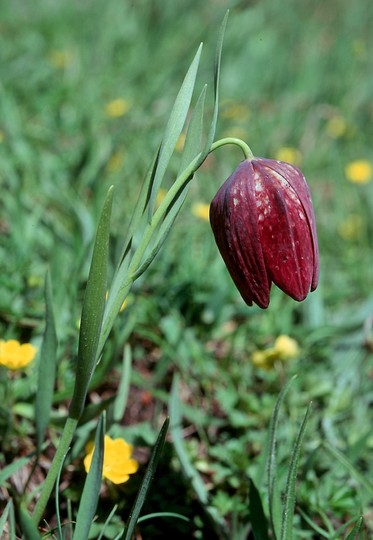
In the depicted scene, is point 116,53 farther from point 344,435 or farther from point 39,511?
point 39,511

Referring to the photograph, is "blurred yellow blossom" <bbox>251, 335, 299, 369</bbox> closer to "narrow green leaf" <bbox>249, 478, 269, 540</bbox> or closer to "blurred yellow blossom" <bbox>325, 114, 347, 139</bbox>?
"narrow green leaf" <bbox>249, 478, 269, 540</bbox>

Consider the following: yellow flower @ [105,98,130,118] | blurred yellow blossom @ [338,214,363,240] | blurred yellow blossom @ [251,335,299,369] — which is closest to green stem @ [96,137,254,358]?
blurred yellow blossom @ [251,335,299,369]

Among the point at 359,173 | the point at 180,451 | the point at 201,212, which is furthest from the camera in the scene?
the point at 359,173

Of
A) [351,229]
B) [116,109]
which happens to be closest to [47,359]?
[351,229]

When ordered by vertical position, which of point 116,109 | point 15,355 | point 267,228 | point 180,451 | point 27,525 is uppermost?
→ point 116,109

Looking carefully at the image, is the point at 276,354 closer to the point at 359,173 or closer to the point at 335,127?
the point at 359,173

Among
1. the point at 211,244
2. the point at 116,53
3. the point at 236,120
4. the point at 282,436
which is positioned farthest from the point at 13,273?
the point at 116,53
